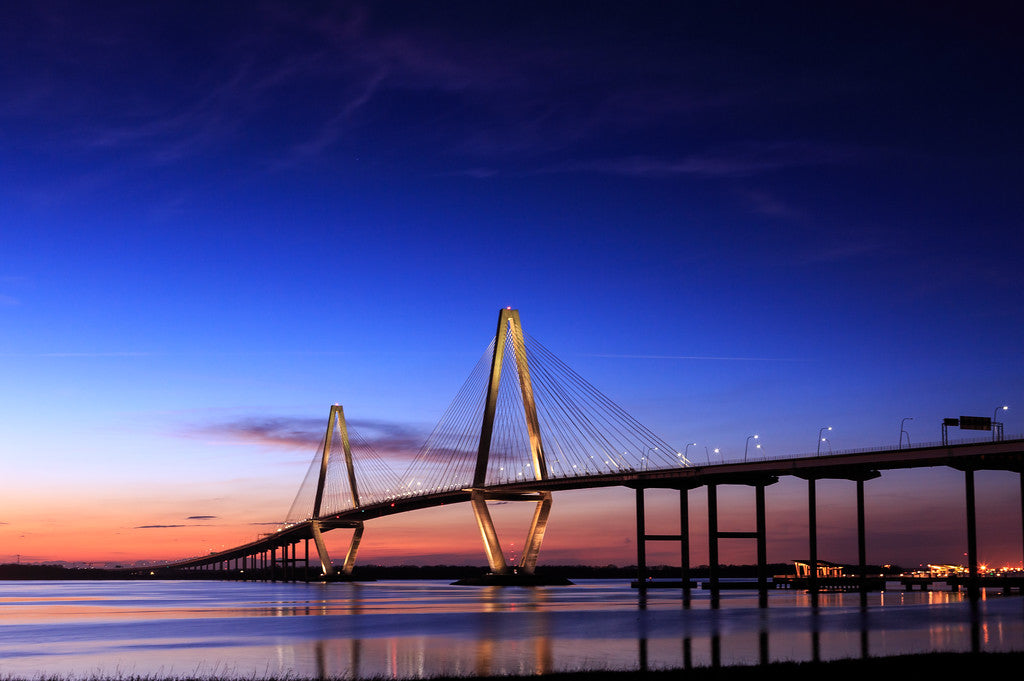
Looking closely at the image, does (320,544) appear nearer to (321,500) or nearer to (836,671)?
(321,500)

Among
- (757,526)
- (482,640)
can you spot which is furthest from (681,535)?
(482,640)

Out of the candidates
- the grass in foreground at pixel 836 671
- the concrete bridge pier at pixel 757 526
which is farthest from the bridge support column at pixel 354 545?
the grass in foreground at pixel 836 671

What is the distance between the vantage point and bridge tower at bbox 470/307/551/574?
113 meters

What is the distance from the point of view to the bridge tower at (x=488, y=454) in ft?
370

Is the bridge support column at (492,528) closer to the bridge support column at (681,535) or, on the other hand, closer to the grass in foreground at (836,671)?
the bridge support column at (681,535)

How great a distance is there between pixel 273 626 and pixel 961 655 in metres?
40.2

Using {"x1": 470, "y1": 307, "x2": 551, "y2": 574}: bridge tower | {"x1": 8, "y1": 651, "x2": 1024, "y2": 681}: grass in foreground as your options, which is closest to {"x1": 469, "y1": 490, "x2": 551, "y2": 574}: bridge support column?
{"x1": 470, "y1": 307, "x2": 551, "y2": 574}: bridge tower

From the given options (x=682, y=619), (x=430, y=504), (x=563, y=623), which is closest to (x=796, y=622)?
(x=682, y=619)

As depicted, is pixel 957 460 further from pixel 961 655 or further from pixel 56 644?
pixel 56 644

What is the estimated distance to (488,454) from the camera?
379ft

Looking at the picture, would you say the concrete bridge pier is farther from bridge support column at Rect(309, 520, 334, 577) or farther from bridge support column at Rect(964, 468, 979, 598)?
bridge support column at Rect(309, 520, 334, 577)

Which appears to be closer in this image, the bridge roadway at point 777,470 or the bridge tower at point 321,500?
the bridge roadway at point 777,470

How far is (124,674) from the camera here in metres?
34.4

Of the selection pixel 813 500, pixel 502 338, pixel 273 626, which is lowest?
pixel 273 626
